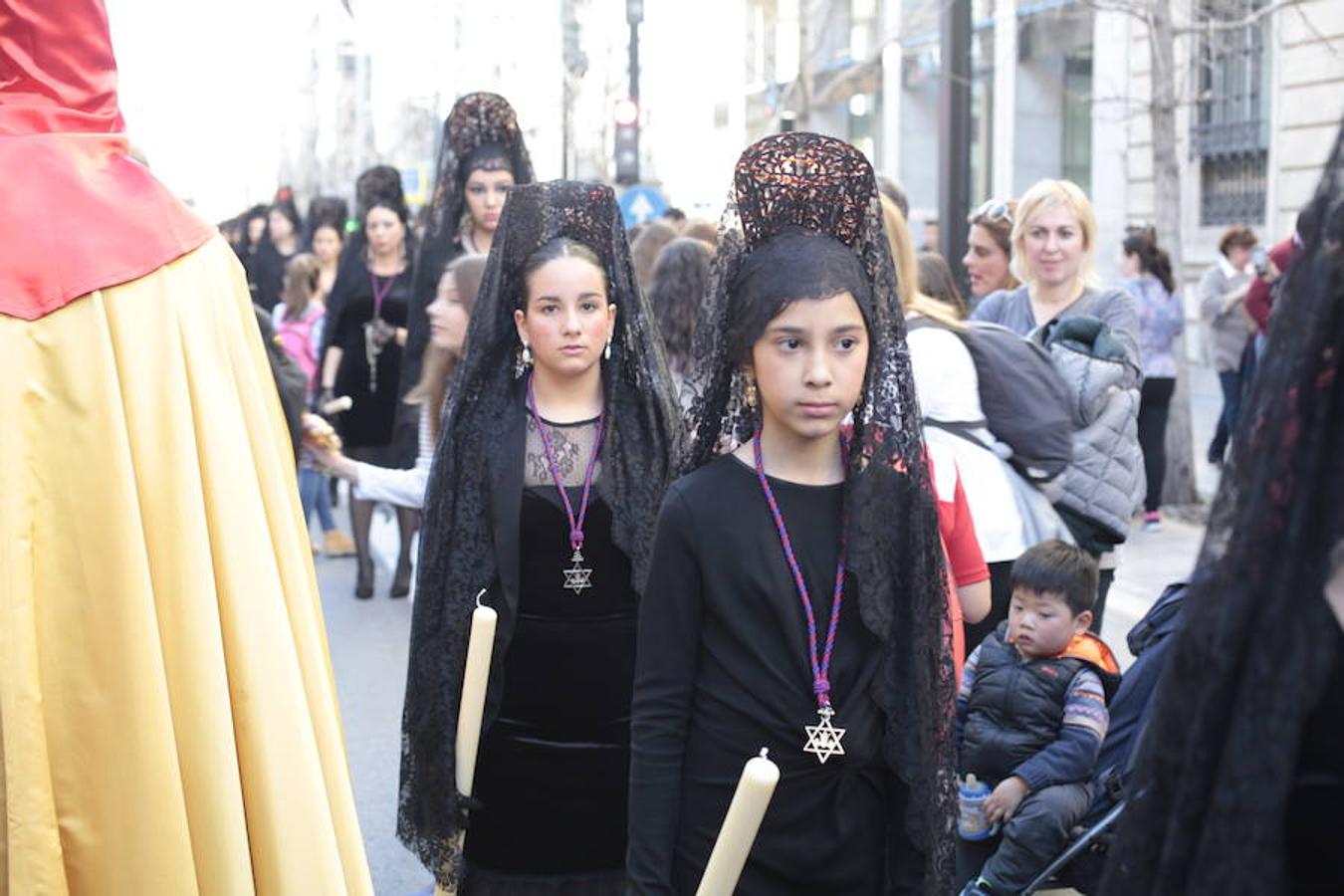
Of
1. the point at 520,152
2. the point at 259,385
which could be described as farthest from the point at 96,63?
the point at 520,152

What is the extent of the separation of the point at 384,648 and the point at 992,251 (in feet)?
12.1

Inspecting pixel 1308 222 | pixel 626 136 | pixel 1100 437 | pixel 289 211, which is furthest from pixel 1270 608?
pixel 626 136

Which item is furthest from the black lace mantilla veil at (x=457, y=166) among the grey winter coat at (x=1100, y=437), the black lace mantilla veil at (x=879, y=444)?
the black lace mantilla veil at (x=879, y=444)

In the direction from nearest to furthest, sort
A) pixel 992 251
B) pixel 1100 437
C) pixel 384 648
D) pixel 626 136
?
pixel 1100 437 → pixel 992 251 → pixel 384 648 → pixel 626 136

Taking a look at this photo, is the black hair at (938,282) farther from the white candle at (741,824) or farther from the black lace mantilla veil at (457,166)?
the white candle at (741,824)

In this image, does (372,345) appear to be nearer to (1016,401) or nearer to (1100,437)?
(1100,437)

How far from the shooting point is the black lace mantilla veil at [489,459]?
4254mm

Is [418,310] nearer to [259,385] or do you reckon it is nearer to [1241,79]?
[259,385]

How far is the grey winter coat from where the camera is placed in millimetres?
5316

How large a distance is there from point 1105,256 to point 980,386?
64.4 ft

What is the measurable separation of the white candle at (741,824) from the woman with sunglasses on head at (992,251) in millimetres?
5002

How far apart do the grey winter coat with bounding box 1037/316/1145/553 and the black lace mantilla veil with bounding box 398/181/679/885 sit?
158cm

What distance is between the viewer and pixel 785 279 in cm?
313

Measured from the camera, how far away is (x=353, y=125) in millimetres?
65250
